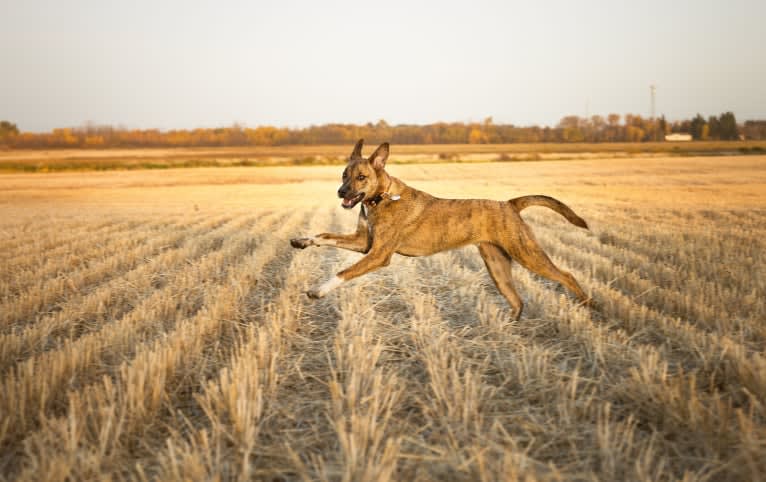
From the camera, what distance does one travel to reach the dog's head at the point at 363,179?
15.8 ft

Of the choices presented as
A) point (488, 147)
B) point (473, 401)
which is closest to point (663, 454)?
point (473, 401)

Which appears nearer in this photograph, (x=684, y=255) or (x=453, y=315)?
(x=453, y=315)

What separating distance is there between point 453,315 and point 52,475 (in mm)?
3949

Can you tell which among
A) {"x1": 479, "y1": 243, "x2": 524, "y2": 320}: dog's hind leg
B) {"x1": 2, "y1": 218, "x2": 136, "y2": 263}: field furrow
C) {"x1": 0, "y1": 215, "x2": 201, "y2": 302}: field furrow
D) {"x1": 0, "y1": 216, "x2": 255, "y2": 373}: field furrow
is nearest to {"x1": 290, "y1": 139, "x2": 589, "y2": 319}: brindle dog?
{"x1": 479, "y1": 243, "x2": 524, "y2": 320}: dog's hind leg

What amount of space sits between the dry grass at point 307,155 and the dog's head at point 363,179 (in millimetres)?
45030

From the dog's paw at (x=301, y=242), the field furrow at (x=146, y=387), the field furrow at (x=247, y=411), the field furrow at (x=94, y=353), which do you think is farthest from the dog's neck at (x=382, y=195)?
the field furrow at (x=94, y=353)

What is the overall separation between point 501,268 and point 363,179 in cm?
171

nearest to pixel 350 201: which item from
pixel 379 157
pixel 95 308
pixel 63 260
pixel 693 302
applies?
pixel 379 157

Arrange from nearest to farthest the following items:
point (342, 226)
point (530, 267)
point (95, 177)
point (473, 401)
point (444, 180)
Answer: point (473, 401), point (530, 267), point (342, 226), point (444, 180), point (95, 177)

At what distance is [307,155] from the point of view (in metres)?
53.1

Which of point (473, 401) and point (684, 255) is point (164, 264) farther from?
point (684, 255)

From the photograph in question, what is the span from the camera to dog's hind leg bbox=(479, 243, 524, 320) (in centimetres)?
536

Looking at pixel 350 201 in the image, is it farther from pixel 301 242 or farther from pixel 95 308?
pixel 95 308

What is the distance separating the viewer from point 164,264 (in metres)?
7.97
